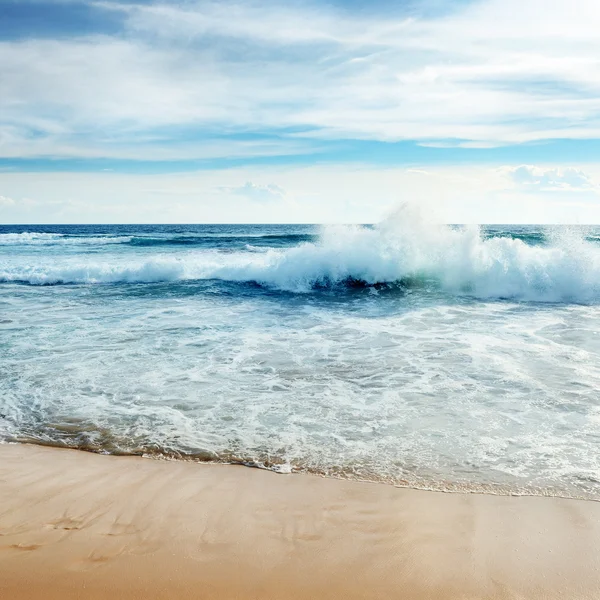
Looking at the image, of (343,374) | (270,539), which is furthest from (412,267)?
(270,539)

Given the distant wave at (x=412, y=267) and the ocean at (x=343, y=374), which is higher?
the distant wave at (x=412, y=267)

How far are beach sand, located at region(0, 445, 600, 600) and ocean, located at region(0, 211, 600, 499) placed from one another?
307 mm

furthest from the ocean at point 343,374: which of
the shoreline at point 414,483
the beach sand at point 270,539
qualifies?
the beach sand at point 270,539

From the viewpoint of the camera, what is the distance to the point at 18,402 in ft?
16.2

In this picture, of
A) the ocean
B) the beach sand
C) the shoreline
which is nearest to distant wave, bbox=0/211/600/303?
the ocean

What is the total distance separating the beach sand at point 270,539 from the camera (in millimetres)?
2408

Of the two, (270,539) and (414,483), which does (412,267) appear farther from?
(270,539)

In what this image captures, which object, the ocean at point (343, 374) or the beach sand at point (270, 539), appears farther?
the ocean at point (343, 374)

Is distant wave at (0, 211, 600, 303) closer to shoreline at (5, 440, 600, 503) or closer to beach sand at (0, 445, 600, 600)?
shoreline at (5, 440, 600, 503)

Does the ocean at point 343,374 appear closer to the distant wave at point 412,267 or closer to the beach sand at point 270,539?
the distant wave at point 412,267

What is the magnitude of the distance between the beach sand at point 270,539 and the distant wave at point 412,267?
9.65 m

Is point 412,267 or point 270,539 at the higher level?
point 412,267

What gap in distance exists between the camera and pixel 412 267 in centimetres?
1384

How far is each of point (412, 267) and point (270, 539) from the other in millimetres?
11776
